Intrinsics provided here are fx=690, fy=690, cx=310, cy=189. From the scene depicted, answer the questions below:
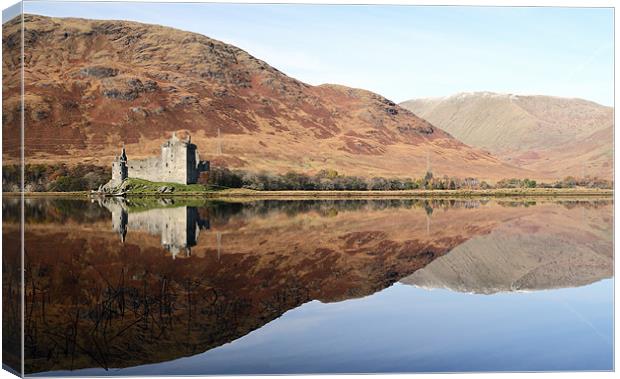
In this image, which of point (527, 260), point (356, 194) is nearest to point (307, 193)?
point (356, 194)

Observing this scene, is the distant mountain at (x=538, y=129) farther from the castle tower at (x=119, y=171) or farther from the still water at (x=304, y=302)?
the castle tower at (x=119, y=171)

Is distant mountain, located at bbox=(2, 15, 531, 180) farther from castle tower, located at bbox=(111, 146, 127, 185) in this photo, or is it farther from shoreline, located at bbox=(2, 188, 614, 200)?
castle tower, located at bbox=(111, 146, 127, 185)

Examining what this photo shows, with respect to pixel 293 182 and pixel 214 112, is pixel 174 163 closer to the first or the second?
pixel 293 182

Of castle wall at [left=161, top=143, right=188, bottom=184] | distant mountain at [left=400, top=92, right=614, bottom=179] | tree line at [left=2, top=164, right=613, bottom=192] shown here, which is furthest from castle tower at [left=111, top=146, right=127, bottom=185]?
distant mountain at [left=400, top=92, right=614, bottom=179]

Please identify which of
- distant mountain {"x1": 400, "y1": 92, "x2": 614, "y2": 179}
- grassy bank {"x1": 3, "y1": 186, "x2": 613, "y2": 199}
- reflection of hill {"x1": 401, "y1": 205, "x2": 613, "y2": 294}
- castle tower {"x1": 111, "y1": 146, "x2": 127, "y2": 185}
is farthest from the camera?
castle tower {"x1": 111, "y1": 146, "x2": 127, "y2": 185}

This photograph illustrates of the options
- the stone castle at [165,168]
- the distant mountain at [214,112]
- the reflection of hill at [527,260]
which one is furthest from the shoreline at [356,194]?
the reflection of hill at [527,260]

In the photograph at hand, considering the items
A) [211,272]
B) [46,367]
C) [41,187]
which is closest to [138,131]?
[41,187]
